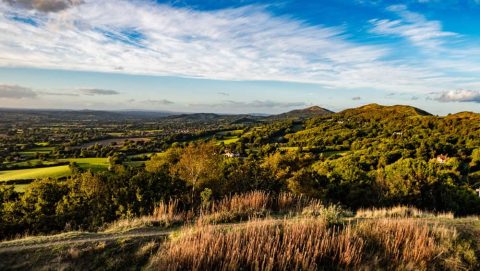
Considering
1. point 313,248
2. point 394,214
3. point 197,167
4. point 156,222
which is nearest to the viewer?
point 313,248

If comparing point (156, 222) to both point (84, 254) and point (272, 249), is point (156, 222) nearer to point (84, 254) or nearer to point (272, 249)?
point (84, 254)

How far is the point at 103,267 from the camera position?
722 centimetres

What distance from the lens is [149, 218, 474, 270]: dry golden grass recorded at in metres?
7.13

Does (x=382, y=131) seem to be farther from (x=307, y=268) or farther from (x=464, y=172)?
(x=307, y=268)

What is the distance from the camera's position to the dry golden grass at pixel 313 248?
713 centimetres

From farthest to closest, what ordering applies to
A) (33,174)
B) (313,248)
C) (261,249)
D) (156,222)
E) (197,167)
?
(33,174)
(197,167)
(156,222)
(313,248)
(261,249)

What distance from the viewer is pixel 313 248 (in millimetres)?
7781

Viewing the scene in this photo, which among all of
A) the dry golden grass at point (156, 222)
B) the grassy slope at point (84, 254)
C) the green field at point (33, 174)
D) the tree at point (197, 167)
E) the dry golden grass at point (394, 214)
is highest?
the grassy slope at point (84, 254)

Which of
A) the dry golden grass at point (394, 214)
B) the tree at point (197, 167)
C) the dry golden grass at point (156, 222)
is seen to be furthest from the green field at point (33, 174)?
the dry golden grass at point (394, 214)

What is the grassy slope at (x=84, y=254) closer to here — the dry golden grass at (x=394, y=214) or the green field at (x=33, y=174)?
the dry golden grass at (x=394, y=214)

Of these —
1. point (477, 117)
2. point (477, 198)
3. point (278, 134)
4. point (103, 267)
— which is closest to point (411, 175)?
point (477, 198)

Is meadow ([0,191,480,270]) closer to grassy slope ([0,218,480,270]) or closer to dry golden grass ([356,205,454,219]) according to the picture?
grassy slope ([0,218,480,270])

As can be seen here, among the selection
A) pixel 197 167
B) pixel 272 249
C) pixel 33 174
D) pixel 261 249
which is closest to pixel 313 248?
pixel 272 249

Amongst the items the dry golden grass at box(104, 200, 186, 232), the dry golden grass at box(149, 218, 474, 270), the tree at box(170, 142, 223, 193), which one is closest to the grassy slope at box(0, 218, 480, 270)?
the dry golden grass at box(149, 218, 474, 270)
